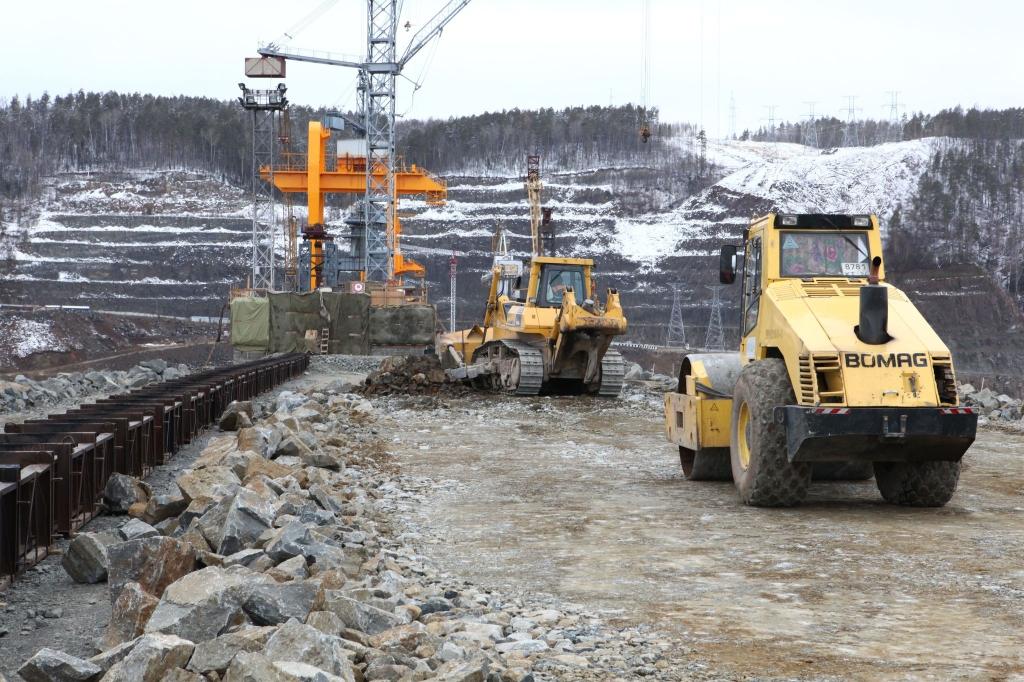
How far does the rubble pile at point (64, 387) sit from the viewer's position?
22906 mm

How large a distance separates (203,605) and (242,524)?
78.1 inches

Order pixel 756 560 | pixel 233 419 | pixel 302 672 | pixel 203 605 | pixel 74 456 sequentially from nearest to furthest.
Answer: pixel 302 672
pixel 203 605
pixel 756 560
pixel 74 456
pixel 233 419

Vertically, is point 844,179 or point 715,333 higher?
point 844,179

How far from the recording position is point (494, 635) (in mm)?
6141

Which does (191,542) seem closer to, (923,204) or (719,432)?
(719,432)

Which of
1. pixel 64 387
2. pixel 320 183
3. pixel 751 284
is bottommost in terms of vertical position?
pixel 64 387

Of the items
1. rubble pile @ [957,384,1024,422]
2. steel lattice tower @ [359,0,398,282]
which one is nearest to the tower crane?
→ steel lattice tower @ [359,0,398,282]

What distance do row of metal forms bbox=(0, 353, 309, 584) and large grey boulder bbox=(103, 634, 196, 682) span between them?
10.2 ft

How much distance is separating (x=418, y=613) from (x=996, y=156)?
113 meters

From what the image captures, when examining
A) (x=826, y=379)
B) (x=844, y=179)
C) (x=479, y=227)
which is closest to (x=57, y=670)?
(x=826, y=379)

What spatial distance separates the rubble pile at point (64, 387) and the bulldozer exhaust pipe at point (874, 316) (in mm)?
17191

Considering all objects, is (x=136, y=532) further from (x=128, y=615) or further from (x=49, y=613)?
(x=128, y=615)

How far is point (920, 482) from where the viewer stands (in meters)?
10.6

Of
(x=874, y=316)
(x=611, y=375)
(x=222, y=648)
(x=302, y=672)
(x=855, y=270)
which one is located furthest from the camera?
(x=611, y=375)
